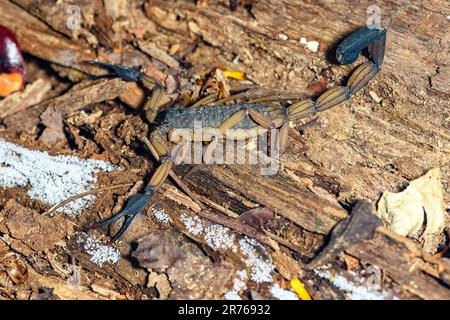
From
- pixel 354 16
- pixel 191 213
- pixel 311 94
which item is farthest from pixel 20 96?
pixel 354 16

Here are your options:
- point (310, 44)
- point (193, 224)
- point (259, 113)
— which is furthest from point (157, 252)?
point (310, 44)

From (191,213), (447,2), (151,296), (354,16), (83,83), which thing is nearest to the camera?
(151,296)

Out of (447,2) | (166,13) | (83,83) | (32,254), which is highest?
(447,2)

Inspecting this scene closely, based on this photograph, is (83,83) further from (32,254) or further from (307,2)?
(307,2)

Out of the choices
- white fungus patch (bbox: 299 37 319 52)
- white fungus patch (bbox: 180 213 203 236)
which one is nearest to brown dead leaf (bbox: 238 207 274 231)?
white fungus patch (bbox: 180 213 203 236)

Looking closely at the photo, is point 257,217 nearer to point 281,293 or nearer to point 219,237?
point 219,237
